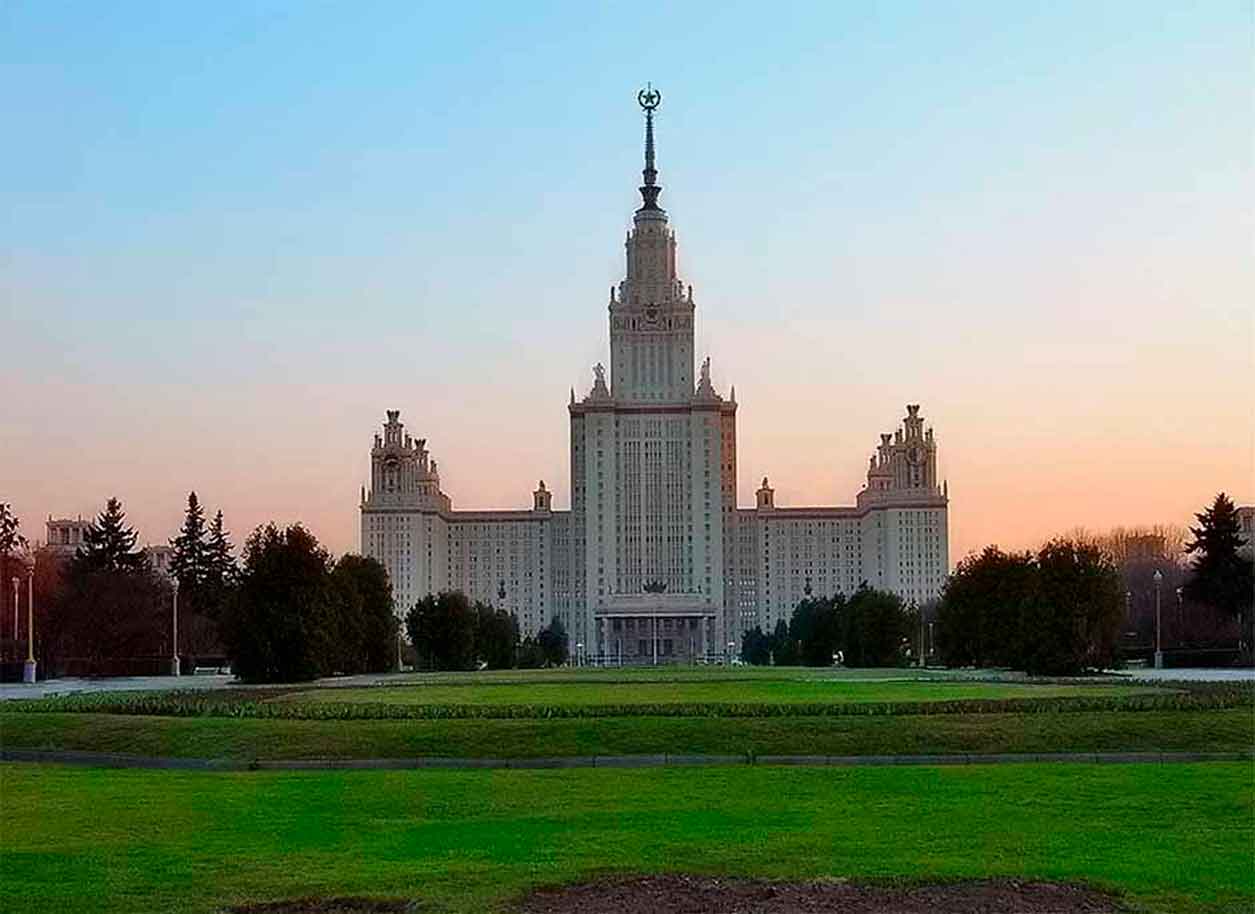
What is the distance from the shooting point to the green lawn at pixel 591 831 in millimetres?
12648

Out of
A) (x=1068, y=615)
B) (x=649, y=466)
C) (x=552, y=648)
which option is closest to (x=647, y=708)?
(x=1068, y=615)

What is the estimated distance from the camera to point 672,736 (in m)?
23.4

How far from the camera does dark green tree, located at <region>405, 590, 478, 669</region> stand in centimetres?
8194

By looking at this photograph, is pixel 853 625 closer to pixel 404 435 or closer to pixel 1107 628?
pixel 1107 628

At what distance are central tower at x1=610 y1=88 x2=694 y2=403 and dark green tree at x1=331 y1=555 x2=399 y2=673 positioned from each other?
4364 inches

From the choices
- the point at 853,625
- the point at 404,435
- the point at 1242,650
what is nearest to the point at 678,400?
the point at 404,435

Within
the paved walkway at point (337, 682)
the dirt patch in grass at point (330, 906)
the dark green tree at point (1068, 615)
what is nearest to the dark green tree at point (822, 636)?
the paved walkway at point (337, 682)

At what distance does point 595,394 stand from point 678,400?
345 inches

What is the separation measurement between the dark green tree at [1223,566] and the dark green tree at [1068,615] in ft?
90.9

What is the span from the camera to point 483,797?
59.6 ft

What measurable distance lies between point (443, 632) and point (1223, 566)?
35.2 metres

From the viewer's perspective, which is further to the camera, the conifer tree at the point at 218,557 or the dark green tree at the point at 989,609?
the conifer tree at the point at 218,557

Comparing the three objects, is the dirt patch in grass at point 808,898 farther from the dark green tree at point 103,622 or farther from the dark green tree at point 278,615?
the dark green tree at point 103,622

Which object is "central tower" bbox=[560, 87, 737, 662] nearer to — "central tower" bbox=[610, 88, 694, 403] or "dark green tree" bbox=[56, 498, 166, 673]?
"central tower" bbox=[610, 88, 694, 403]
